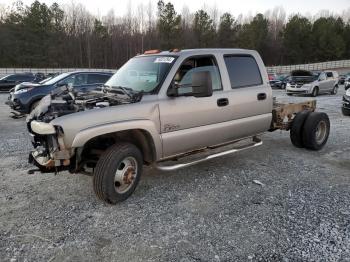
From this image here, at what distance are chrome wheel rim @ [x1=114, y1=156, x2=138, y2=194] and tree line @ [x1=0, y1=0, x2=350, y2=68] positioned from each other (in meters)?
53.7

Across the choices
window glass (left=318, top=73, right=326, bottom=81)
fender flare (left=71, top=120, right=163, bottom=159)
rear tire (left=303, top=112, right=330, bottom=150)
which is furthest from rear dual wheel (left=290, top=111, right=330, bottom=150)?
window glass (left=318, top=73, right=326, bottom=81)

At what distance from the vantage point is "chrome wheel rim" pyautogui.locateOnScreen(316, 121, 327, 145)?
698cm

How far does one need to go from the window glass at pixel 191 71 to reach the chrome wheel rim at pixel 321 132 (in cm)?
306

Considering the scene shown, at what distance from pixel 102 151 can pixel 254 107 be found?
107 inches

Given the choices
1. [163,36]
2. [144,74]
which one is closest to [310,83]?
[144,74]

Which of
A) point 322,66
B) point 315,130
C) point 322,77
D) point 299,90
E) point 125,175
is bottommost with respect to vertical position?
point 125,175

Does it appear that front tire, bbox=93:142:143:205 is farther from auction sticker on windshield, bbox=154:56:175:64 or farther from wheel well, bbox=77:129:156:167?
auction sticker on windshield, bbox=154:56:175:64

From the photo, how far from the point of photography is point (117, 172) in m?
4.14

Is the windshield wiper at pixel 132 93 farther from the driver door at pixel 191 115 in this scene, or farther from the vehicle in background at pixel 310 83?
the vehicle in background at pixel 310 83

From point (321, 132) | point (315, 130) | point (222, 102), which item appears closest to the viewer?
point (222, 102)

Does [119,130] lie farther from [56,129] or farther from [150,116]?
[56,129]

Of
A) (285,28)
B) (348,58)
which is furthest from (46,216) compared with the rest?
(348,58)

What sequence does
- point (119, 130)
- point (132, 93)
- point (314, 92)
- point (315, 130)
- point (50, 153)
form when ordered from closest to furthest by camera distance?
point (50, 153) → point (119, 130) → point (132, 93) → point (315, 130) → point (314, 92)

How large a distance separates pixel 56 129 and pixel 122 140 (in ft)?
3.23
